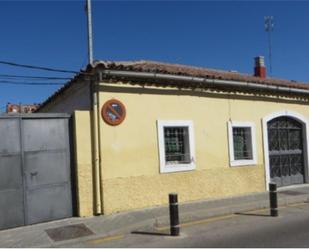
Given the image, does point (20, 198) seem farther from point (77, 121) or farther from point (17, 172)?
point (77, 121)

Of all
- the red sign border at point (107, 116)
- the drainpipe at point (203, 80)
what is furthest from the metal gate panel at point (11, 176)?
the drainpipe at point (203, 80)

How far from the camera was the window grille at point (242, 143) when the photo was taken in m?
13.6

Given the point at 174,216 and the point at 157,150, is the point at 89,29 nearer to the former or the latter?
the point at 157,150

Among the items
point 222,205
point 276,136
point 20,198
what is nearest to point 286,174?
point 276,136

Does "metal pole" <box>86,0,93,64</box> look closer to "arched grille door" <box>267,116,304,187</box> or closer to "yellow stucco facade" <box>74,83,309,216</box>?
"yellow stucco facade" <box>74,83,309,216</box>

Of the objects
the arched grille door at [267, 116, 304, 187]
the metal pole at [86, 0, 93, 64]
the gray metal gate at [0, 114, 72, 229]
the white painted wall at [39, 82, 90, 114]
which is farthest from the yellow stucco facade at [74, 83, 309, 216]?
the metal pole at [86, 0, 93, 64]

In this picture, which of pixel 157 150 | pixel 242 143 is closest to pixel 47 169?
pixel 157 150

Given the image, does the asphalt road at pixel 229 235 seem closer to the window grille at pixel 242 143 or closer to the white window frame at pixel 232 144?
the white window frame at pixel 232 144

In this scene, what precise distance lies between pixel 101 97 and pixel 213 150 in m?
4.06

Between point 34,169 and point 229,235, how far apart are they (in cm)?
460

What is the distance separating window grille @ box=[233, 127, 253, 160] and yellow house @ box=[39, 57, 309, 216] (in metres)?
0.03

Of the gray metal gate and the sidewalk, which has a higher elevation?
the gray metal gate

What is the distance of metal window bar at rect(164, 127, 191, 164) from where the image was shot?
11.9m

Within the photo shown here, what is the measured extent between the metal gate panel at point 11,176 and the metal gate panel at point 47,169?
162 millimetres
